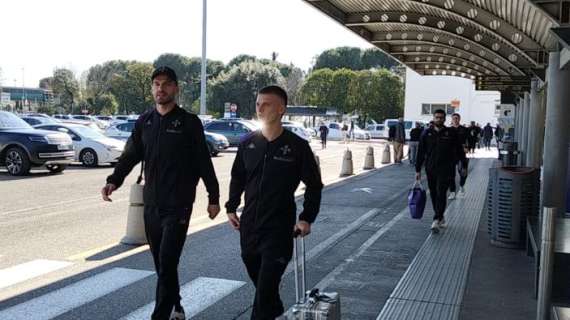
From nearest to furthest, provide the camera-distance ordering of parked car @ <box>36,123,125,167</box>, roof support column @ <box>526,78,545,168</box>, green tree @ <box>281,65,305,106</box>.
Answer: roof support column @ <box>526,78,545,168</box>, parked car @ <box>36,123,125,167</box>, green tree @ <box>281,65,305,106</box>

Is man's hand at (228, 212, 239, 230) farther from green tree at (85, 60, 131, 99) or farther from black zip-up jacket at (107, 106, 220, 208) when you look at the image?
green tree at (85, 60, 131, 99)

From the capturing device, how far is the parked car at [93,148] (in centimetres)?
1986

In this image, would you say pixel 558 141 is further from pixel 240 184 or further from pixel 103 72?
pixel 103 72

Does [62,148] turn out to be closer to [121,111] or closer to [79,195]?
[79,195]

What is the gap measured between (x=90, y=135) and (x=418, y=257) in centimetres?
1557

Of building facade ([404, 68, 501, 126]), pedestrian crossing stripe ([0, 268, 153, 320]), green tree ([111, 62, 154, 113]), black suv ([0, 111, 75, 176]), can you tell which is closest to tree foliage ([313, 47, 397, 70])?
green tree ([111, 62, 154, 113])

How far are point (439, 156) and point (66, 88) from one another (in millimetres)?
91589

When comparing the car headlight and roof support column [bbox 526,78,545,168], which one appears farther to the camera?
the car headlight

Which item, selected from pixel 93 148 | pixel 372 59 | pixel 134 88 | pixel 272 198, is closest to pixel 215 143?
pixel 93 148

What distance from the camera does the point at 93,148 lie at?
1992cm

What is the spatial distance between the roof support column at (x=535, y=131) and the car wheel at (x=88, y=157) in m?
13.5

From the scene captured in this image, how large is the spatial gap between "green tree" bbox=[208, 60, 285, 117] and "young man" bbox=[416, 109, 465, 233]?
6368 centimetres

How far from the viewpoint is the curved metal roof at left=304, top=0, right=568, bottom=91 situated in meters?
9.40

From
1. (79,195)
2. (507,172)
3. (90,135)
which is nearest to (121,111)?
(90,135)
